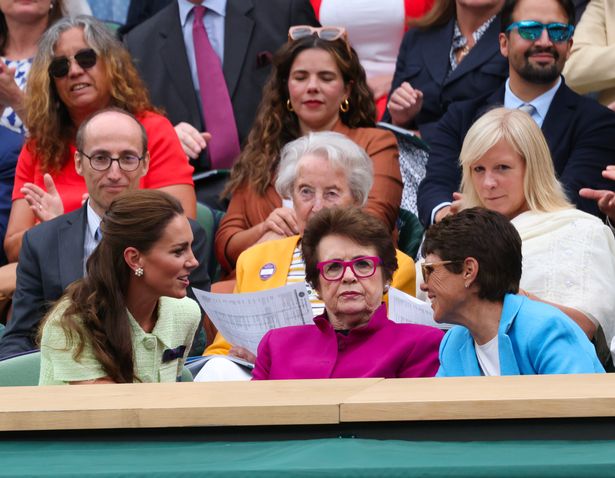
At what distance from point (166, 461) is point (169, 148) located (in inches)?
129

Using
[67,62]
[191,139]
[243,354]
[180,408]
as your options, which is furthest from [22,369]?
[191,139]

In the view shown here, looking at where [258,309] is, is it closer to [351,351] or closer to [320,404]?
[351,351]

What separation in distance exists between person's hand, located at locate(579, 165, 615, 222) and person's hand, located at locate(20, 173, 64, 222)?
6.93ft

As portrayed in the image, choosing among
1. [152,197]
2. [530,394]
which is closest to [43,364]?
[152,197]

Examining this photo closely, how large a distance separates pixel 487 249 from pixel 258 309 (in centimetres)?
89

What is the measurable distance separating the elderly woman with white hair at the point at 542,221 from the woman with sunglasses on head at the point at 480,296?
63 cm

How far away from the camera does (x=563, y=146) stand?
507cm

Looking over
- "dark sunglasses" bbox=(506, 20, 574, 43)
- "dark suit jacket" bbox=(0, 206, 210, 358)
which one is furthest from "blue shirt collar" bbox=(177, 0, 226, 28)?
"dark suit jacket" bbox=(0, 206, 210, 358)

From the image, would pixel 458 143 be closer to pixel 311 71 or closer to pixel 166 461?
pixel 311 71

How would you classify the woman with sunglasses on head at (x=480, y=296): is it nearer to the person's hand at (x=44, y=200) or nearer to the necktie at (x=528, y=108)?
the necktie at (x=528, y=108)

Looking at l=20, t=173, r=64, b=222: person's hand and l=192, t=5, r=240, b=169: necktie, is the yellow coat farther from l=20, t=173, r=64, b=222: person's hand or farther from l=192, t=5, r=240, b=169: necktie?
l=192, t=5, r=240, b=169: necktie

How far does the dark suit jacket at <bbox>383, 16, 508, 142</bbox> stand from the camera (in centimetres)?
577

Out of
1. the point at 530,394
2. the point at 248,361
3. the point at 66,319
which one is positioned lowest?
the point at 248,361

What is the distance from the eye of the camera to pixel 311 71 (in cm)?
551
